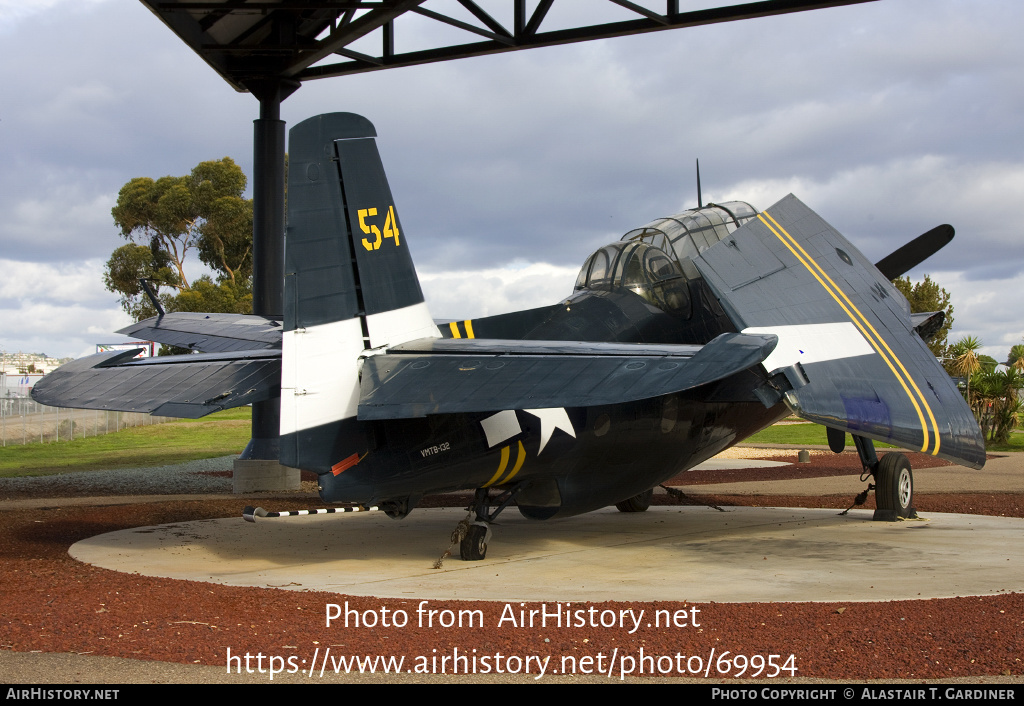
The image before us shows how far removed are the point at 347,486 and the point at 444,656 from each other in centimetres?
328

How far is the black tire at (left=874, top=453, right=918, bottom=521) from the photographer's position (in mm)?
13250

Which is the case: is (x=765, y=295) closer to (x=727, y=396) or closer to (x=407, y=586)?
(x=727, y=396)

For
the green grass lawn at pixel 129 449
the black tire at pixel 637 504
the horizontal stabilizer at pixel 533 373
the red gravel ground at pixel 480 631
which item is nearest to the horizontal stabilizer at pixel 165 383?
the horizontal stabilizer at pixel 533 373

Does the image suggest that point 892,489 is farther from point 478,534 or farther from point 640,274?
point 478,534

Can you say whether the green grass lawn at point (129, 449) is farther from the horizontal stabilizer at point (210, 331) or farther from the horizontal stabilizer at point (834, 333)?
the horizontal stabilizer at point (834, 333)

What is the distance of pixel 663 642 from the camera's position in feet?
19.6

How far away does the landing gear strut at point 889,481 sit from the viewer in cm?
1320

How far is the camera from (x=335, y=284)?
8891 millimetres

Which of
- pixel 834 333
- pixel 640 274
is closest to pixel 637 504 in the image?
pixel 640 274

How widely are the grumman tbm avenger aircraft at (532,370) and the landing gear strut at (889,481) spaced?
2483 millimetres

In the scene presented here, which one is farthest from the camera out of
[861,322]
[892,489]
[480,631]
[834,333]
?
[892,489]

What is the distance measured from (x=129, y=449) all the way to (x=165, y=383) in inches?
926

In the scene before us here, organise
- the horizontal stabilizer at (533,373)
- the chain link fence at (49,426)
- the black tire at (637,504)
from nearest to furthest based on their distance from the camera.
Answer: the horizontal stabilizer at (533,373) < the black tire at (637,504) < the chain link fence at (49,426)
